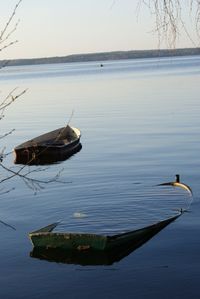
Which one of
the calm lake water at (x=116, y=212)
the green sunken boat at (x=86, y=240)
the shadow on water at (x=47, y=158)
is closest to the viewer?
the calm lake water at (x=116, y=212)

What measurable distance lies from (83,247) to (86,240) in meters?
0.24

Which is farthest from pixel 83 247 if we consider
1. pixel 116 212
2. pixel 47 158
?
pixel 47 158

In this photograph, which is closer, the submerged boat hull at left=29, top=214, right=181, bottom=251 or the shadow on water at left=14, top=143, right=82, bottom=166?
the submerged boat hull at left=29, top=214, right=181, bottom=251

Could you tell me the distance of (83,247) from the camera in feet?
40.8

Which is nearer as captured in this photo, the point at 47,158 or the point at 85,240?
the point at 85,240

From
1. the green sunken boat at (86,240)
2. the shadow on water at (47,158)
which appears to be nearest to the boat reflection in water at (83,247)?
the green sunken boat at (86,240)

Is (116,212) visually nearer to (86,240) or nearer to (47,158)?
(86,240)

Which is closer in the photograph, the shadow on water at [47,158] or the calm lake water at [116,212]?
the calm lake water at [116,212]

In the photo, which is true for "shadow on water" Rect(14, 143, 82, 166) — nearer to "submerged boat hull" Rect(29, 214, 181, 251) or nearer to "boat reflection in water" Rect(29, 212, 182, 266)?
"submerged boat hull" Rect(29, 214, 181, 251)

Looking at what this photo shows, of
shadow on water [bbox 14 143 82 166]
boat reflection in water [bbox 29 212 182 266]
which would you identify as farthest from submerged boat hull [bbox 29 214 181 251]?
shadow on water [bbox 14 143 82 166]

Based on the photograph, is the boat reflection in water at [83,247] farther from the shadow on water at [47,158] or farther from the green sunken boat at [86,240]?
the shadow on water at [47,158]

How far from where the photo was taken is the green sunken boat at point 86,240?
12227 millimetres

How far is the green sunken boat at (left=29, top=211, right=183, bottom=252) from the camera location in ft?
40.1

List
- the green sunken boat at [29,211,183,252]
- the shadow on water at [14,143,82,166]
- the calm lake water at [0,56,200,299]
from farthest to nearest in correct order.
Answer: the shadow on water at [14,143,82,166]
the green sunken boat at [29,211,183,252]
the calm lake water at [0,56,200,299]
